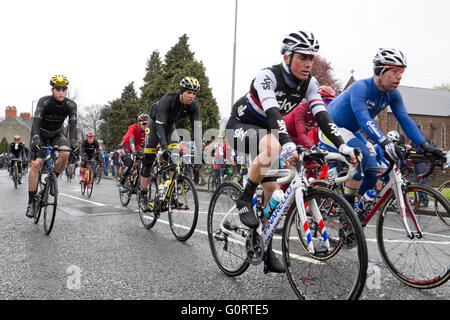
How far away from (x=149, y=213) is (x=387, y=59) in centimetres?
435

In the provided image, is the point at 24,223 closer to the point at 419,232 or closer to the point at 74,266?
the point at 74,266

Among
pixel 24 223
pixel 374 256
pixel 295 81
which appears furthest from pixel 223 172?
pixel 295 81

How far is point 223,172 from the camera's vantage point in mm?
14359

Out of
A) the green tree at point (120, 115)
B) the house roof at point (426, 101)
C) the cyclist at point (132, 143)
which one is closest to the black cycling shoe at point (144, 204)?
the cyclist at point (132, 143)

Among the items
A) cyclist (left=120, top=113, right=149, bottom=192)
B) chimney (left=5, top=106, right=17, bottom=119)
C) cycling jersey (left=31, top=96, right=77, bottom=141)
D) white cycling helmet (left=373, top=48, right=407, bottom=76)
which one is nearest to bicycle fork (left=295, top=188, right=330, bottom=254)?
white cycling helmet (left=373, top=48, right=407, bottom=76)

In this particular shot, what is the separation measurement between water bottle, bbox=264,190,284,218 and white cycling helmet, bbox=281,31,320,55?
3.84 ft

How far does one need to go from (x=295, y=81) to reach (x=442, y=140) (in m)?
67.2

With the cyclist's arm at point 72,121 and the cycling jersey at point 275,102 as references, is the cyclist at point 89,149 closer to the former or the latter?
the cyclist's arm at point 72,121

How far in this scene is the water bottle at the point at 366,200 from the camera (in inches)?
150

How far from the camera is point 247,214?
325 centimetres

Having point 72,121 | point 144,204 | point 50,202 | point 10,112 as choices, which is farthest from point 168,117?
point 10,112

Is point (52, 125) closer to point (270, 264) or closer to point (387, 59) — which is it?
point (270, 264)

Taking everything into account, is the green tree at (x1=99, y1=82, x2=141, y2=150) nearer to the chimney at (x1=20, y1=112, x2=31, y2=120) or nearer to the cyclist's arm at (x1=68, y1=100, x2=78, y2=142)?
the chimney at (x1=20, y1=112, x2=31, y2=120)

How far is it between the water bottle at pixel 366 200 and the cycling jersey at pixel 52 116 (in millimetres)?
4328
